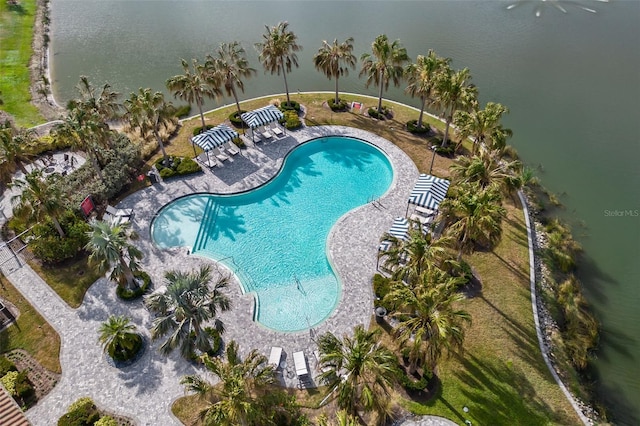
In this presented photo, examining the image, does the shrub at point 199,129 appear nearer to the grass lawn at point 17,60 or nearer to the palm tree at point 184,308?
the grass lawn at point 17,60

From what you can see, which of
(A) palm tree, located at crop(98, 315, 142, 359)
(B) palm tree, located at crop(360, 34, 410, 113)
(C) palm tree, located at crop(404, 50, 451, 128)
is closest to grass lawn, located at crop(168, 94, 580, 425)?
(A) palm tree, located at crop(98, 315, 142, 359)

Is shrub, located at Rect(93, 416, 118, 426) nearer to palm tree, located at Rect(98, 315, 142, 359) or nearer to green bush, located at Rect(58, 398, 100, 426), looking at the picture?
green bush, located at Rect(58, 398, 100, 426)

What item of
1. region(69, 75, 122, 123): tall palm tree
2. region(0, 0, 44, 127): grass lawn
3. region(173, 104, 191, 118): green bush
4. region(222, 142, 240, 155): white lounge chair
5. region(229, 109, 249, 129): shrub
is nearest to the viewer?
region(69, 75, 122, 123): tall palm tree

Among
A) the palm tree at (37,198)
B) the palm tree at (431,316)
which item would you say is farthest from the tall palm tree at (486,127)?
the palm tree at (37,198)

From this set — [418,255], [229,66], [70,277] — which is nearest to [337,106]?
[229,66]

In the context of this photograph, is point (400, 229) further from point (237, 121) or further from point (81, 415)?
point (81, 415)

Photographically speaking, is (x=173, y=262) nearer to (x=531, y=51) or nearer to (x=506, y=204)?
(x=506, y=204)
